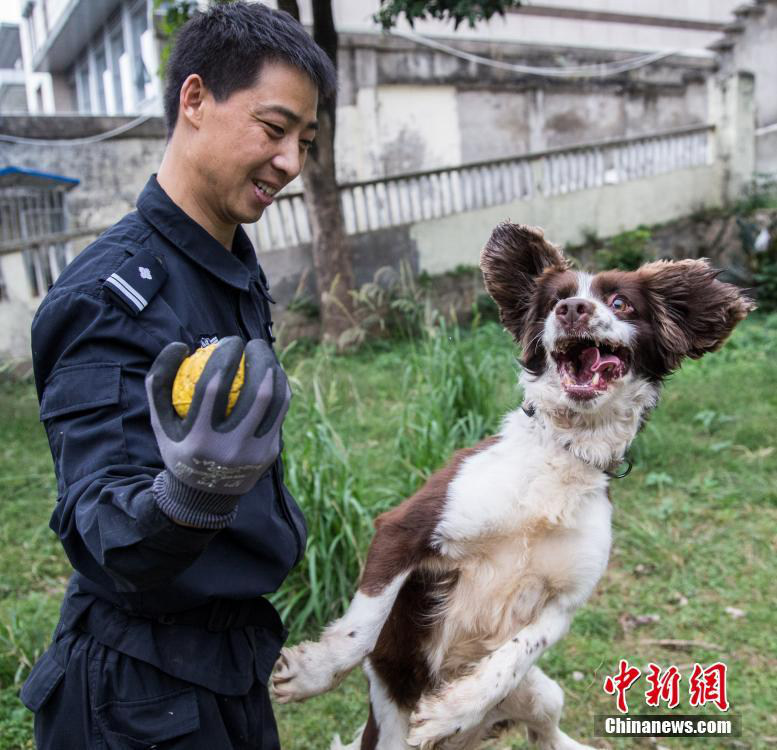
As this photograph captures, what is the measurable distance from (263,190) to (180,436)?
31.6 inches

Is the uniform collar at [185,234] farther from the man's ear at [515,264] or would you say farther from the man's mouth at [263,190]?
the man's ear at [515,264]

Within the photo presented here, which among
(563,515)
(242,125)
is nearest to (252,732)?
(563,515)

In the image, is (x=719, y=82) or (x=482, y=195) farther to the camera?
(x=719, y=82)

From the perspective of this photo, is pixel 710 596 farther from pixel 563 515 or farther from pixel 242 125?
pixel 242 125

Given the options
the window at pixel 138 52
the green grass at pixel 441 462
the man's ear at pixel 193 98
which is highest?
the window at pixel 138 52

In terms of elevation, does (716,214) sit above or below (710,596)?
above

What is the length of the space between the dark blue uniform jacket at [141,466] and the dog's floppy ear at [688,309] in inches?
54.9

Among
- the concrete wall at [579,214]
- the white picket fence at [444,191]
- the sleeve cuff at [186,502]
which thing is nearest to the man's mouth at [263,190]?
the sleeve cuff at [186,502]

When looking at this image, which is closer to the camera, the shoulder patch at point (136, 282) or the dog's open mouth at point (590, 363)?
the shoulder patch at point (136, 282)

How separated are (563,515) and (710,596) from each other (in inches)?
94.2

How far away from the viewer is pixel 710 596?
435cm

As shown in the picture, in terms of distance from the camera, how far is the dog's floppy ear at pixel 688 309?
2.61 m

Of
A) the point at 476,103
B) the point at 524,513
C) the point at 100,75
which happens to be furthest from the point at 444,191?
the point at 100,75

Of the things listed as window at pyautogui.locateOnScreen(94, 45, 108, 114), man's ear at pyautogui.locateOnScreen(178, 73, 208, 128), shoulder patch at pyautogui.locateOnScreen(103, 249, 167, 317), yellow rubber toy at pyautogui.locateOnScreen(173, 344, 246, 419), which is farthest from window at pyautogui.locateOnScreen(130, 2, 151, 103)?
yellow rubber toy at pyautogui.locateOnScreen(173, 344, 246, 419)
